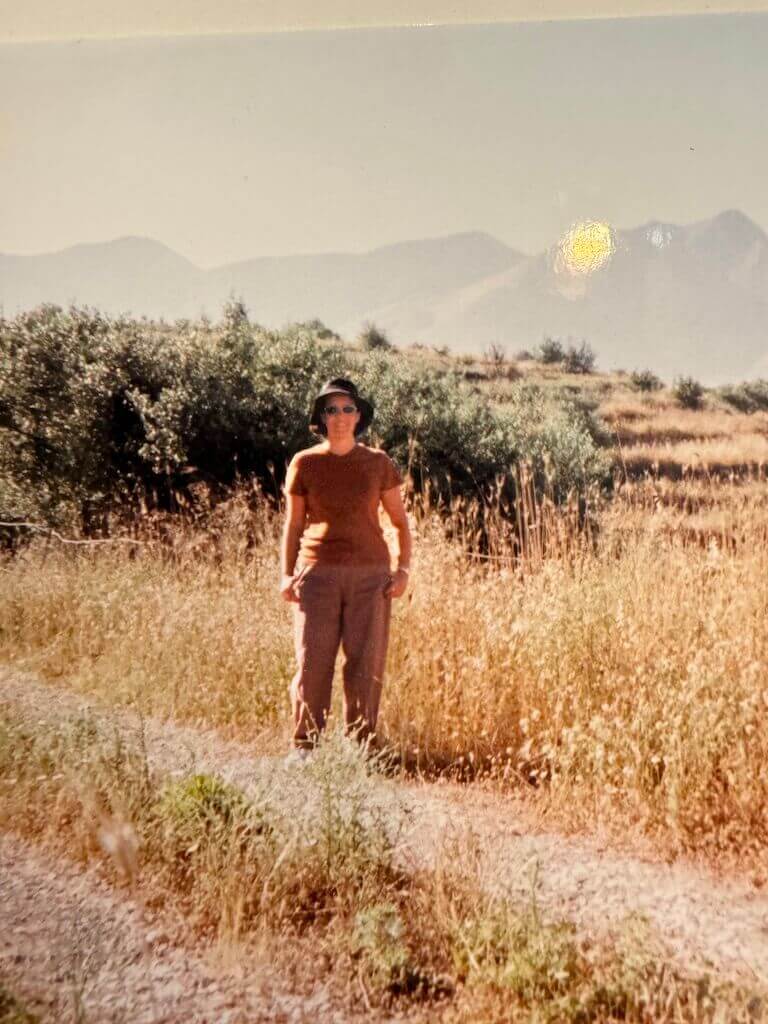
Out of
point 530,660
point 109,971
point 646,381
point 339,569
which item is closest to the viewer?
point 109,971

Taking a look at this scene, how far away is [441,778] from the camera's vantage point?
4.11 meters

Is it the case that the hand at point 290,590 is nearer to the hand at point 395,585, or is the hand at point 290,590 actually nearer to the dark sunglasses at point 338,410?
the hand at point 395,585

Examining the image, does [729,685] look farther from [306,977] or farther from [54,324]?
[54,324]

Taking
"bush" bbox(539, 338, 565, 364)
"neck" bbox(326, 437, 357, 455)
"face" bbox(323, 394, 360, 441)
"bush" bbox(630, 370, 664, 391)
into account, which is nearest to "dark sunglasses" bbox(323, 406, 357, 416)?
"face" bbox(323, 394, 360, 441)

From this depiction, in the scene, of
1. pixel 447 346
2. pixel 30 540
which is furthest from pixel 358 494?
pixel 447 346

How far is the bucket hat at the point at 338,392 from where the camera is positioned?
418cm

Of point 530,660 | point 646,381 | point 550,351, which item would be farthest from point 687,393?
point 530,660

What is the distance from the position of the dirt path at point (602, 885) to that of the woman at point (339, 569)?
52 cm

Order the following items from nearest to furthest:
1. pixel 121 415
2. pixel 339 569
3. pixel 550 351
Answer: pixel 339 569
pixel 121 415
pixel 550 351

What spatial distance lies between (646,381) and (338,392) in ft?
106

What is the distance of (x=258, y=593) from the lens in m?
6.06

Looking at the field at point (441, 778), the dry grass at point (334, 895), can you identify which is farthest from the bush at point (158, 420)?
the dry grass at point (334, 895)

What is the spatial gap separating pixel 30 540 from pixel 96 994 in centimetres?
656

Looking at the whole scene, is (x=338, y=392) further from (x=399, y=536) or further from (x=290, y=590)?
(x=290, y=590)
